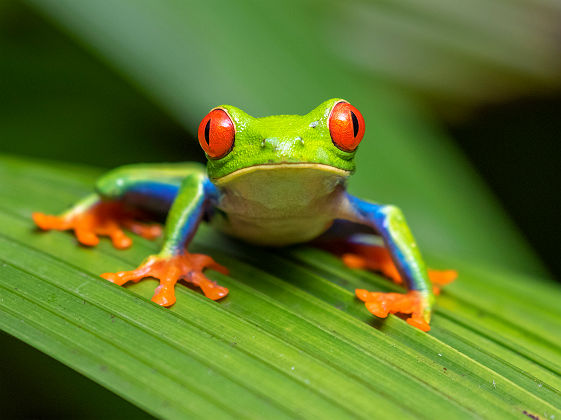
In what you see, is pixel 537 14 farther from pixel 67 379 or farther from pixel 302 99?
pixel 67 379

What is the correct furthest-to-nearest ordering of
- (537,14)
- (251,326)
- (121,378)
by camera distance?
(537,14)
(251,326)
(121,378)

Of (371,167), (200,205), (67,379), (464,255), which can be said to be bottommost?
(67,379)

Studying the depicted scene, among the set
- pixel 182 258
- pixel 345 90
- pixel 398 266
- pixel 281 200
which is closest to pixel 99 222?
pixel 182 258

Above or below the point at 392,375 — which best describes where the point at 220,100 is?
above

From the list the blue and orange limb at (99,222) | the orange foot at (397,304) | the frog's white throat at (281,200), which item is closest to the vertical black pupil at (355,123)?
the frog's white throat at (281,200)

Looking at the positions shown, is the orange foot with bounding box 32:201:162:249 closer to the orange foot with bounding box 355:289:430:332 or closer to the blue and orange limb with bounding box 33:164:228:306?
the blue and orange limb with bounding box 33:164:228:306

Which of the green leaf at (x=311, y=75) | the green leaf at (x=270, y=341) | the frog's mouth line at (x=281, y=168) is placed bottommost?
the green leaf at (x=270, y=341)

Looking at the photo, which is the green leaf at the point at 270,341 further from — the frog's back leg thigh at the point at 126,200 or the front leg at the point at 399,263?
the frog's back leg thigh at the point at 126,200

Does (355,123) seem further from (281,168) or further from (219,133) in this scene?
(219,133)

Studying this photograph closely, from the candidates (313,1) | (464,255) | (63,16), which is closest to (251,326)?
(464,255)
